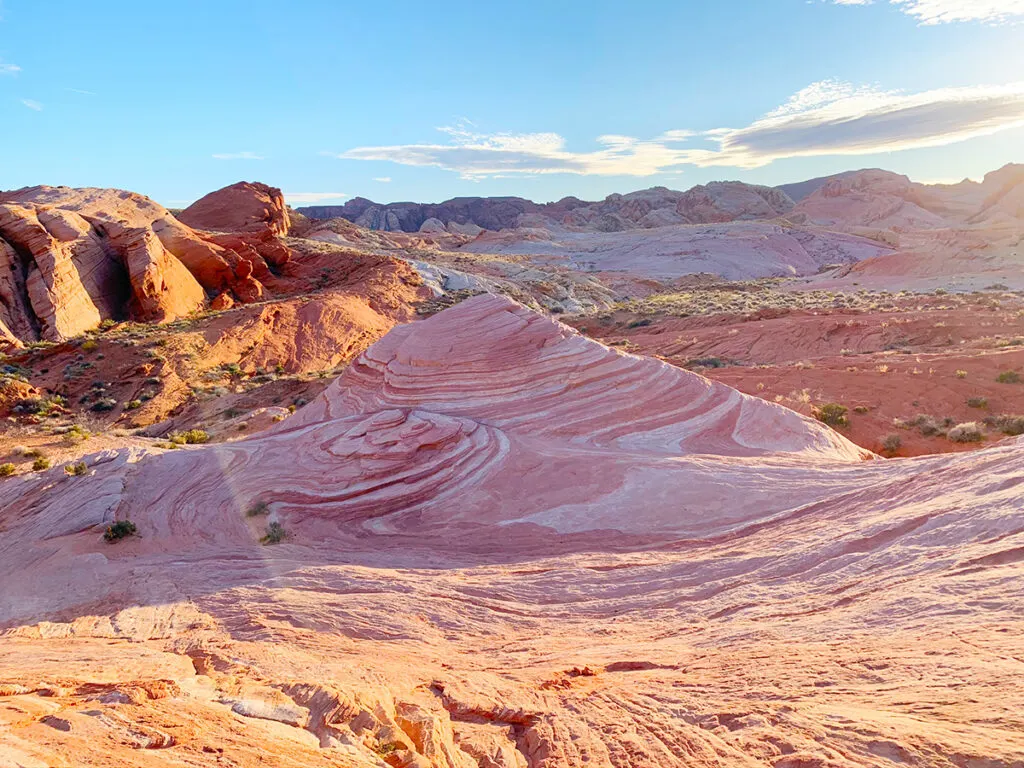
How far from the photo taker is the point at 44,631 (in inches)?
287

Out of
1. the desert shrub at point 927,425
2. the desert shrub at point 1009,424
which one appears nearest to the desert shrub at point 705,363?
the desert shrub at point 927,425

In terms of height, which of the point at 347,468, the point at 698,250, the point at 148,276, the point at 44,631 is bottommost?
the point at 44,631

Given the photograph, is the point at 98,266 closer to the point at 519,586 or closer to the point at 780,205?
the point at 519,586

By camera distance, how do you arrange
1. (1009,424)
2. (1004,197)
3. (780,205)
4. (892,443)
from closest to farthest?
(892,443) < (1009,424) < (1004,197) < (780,205)

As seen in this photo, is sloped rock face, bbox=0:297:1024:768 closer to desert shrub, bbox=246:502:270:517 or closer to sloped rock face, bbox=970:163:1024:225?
desert shrub, bbox=246:502:270:517

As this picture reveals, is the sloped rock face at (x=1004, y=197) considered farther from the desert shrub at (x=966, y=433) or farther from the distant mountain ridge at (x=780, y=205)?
the desert shrub at (x=966, y=433)

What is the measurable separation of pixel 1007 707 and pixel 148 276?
41.3 m

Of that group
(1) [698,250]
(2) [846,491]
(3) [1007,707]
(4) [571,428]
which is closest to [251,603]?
(4) [571,428]

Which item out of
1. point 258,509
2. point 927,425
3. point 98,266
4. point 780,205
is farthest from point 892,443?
point 780,205

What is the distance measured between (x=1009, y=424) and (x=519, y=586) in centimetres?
1543

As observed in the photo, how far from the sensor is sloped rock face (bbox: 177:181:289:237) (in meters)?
64.9

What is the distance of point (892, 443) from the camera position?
638 inches

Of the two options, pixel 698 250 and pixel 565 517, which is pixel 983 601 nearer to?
pixel 565 517

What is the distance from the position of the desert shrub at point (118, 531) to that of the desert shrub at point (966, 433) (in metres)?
18.2
